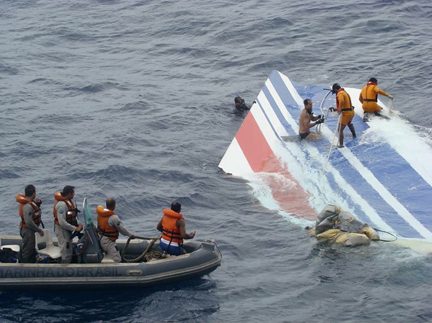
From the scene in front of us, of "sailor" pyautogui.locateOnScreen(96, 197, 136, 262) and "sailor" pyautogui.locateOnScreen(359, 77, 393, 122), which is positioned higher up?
"sailor" pyautogui.locateOnScreen(359, 77, 393, 122)

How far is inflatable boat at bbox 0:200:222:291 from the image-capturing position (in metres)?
12.2

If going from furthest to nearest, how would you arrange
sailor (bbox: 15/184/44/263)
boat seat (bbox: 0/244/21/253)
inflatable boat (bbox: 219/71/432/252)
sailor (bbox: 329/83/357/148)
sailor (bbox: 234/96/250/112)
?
sailor (bbox: 234/96/250/112) < sailor (bbox: 329/83/357/148) < inflatable boat (bbox: 219/71/432/252) < boat seat (bbox: 0/244/21/253) < sailor (bbox: 15/184/44/263)

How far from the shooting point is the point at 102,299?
12.3 metres

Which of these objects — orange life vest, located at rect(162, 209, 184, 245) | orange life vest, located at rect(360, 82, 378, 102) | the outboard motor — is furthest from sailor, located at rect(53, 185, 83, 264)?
orange life vest, located at rect(360, 82, 378, 102)

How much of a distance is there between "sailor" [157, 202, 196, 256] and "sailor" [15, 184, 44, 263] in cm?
217

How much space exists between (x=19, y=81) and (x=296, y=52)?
10147 millimetres

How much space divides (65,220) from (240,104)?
10478 millimetres

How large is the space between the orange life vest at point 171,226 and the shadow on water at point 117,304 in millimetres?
811

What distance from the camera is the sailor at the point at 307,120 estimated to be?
1842 centimetres

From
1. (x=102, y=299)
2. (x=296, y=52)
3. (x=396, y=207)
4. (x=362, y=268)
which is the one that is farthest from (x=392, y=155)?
(x=296, y=52)

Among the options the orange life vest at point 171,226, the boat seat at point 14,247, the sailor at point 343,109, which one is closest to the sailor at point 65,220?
the boat seat at point 14,247

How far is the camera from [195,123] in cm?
2173

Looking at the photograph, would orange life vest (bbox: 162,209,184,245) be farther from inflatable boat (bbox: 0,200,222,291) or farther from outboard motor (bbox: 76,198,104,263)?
outboard motor (bbox: 76,198,104,263)

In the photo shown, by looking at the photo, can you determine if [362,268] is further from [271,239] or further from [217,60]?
[217,60]
